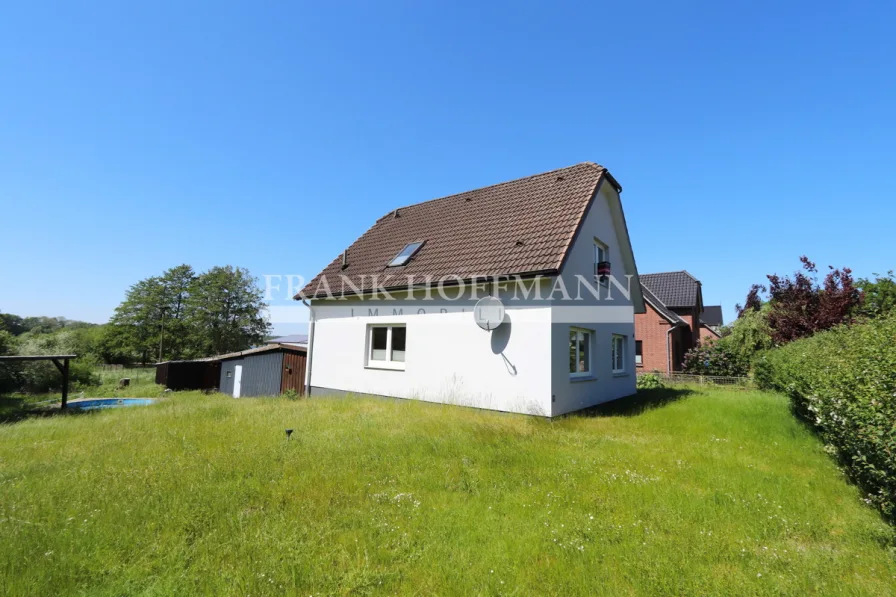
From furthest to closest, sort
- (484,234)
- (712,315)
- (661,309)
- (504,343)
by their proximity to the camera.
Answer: (712,315), (661,309), (484,234), (504,343)

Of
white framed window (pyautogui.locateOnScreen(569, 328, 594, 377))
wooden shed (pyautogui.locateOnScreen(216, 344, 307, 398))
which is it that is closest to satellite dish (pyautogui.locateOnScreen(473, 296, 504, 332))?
white framed window (pyautogui.locateOnScreen(569, 328, 594, 377))

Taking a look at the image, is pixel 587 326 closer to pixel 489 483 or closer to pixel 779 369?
pixel 779 369

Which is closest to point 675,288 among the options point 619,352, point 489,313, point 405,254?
point 619,352

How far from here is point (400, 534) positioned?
11.1 ft

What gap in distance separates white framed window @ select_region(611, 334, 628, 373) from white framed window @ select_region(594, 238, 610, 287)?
2.26m

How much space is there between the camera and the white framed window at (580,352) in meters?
9.78

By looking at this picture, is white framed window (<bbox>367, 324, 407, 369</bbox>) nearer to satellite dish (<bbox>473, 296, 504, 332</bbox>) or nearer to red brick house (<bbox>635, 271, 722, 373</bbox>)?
satellite dish (<bbox>473, 296, 504, 332</bbox>)

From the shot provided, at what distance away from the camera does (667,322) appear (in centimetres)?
2245

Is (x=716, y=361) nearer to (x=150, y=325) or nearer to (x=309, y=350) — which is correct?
(x=309, y=350)

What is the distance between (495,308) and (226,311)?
51.7m

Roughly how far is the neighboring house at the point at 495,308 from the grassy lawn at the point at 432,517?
2388 mm

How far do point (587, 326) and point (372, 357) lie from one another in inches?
244

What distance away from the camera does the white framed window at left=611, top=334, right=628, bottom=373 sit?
12.8m

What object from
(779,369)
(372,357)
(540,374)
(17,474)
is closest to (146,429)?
(17,474)
